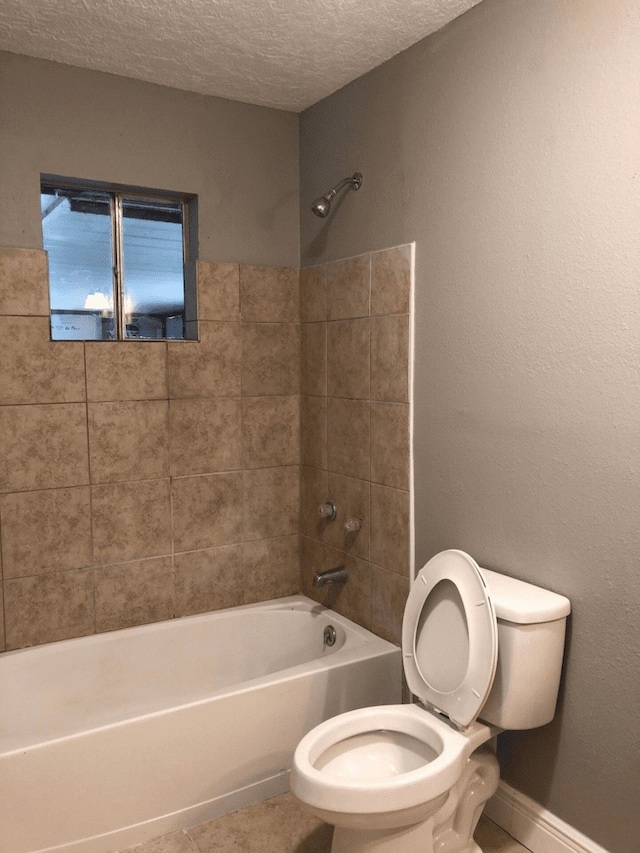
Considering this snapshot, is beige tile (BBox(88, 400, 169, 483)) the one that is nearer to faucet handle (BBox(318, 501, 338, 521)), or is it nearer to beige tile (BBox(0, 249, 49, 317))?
beige tile (BBox(0, 249, 49, 317))

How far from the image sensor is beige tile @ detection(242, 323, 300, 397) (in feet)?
9.50

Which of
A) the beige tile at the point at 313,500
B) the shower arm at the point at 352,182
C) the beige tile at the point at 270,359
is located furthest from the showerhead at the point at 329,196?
the beige tile at the point at 313,500

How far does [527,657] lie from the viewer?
1.79 metres

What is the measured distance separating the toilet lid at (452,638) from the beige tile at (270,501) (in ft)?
3.36

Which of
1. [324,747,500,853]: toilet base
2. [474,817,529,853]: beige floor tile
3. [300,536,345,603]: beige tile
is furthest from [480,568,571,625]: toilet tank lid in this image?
[300,536,345,603]: beige tile

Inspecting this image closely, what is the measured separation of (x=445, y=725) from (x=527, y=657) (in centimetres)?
31

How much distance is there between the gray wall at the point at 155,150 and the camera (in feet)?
7.82

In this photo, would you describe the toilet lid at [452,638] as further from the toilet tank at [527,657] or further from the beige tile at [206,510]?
the beige tile at [206,510]

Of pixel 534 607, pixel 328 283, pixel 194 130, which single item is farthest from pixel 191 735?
pixel 194 130

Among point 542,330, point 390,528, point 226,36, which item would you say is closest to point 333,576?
point 390,528

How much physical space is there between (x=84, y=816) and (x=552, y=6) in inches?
102

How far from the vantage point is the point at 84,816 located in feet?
6.53

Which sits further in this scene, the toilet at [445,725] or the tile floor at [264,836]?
the tile floor at [264,836]

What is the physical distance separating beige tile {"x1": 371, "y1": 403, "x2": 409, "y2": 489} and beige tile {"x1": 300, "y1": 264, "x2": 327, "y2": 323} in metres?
0.53
